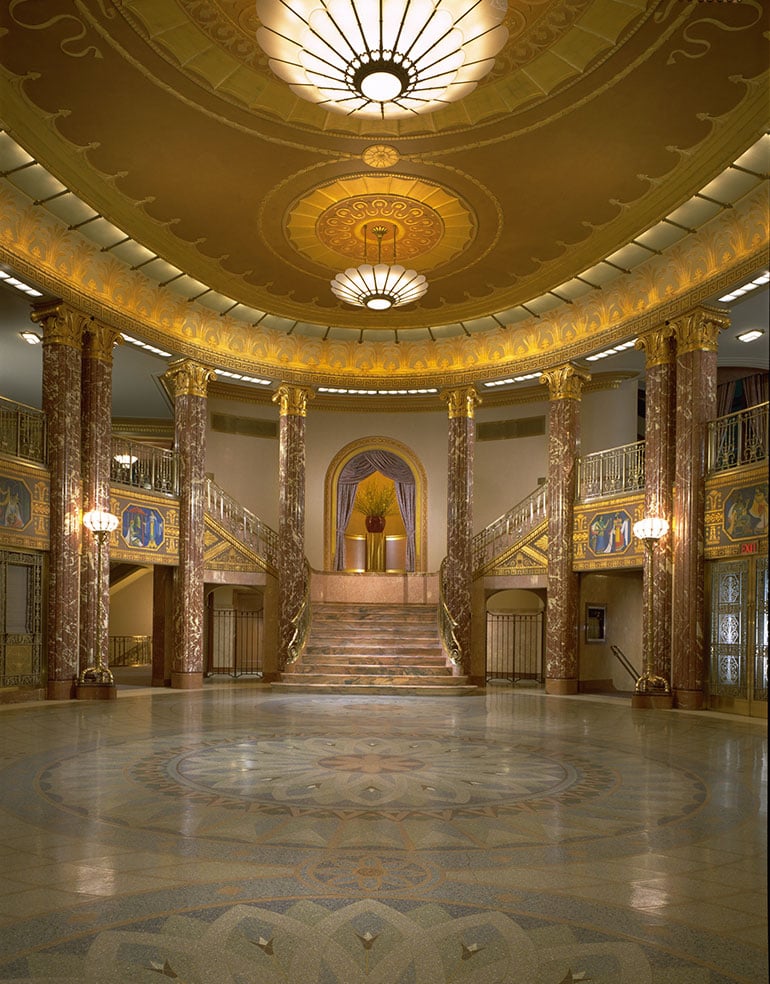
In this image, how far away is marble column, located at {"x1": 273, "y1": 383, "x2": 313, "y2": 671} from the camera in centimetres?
1688

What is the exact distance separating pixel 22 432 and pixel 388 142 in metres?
7.00

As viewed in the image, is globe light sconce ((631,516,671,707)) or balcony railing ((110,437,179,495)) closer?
globe light sconce ((631,516,671,707))

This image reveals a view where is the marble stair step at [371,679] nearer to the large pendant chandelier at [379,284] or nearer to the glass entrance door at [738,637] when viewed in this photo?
the glass entrance door at [738,637]

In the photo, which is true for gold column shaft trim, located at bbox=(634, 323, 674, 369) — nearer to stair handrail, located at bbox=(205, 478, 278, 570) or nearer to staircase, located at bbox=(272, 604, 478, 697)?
staircase, located at bbox=(272, 604, 478, 697)

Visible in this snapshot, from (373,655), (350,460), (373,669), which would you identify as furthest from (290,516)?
(350,460)

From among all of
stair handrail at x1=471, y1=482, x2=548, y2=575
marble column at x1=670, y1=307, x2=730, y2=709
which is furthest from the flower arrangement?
marble column at x1=670, y1=307, x2=730, y2=709

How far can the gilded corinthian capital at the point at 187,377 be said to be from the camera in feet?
52.3

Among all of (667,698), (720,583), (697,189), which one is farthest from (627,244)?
(667,698)

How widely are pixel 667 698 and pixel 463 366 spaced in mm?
8232

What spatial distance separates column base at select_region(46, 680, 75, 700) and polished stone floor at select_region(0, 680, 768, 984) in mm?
4402

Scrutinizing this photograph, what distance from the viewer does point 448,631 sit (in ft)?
54.9

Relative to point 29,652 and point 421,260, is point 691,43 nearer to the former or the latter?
point 421,260

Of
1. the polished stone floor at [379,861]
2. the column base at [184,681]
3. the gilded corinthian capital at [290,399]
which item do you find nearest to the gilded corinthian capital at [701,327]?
the polished stone floor at [379,861]

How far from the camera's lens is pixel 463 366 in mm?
17594
